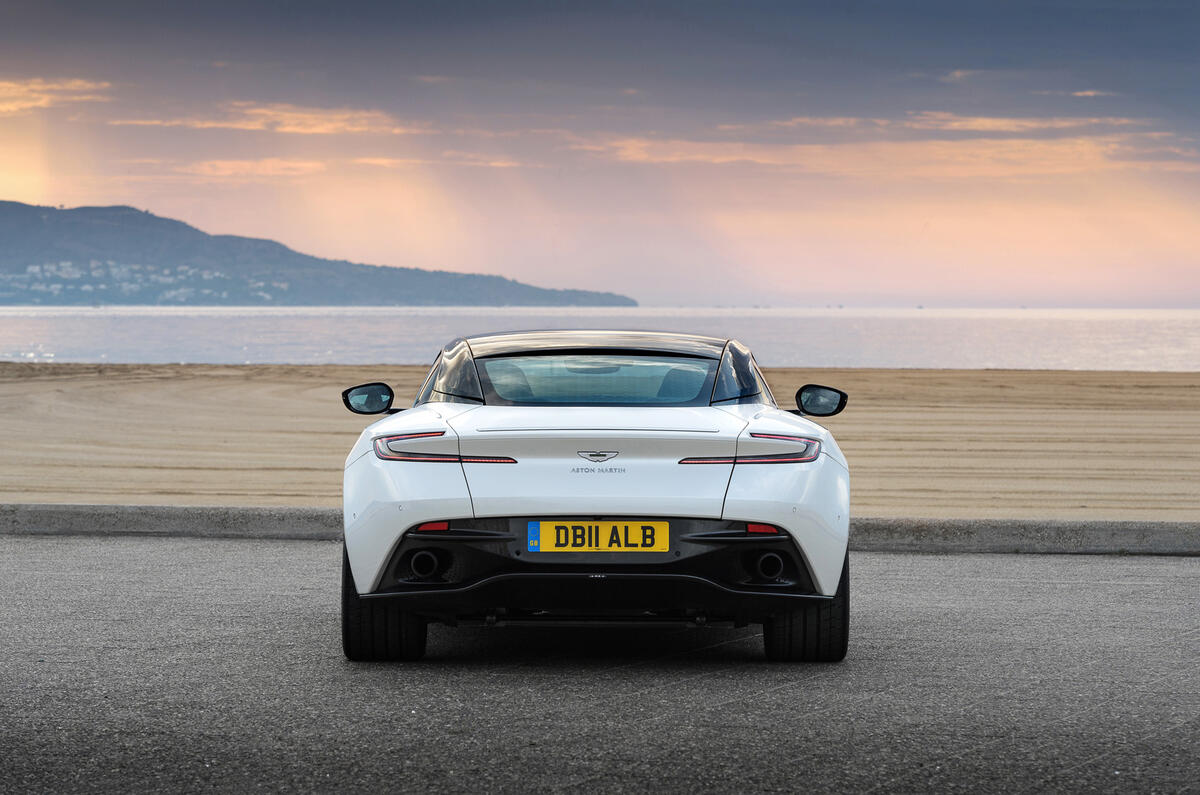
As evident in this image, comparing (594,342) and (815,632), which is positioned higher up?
(594,342)

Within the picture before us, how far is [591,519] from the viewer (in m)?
5.04

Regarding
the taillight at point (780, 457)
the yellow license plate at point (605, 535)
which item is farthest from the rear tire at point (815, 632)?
the yellow license plate at point (605, 535)

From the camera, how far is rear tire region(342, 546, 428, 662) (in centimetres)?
540

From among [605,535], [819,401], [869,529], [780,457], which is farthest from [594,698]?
[869,529]

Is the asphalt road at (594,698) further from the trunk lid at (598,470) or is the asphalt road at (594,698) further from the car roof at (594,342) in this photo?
the car roof at (594,342)

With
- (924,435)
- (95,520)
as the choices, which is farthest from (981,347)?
(95,520)

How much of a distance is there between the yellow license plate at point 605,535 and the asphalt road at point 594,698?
0.53 metres

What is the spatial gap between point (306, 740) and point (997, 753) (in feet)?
7.00

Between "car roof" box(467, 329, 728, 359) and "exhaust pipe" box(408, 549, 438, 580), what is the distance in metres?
1.06

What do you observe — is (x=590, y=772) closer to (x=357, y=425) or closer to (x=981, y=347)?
(x=357, y=425)

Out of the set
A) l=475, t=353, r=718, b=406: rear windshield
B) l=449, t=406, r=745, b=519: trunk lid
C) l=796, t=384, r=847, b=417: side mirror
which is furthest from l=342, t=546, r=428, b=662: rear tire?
l=796, t=384, r=847, b=417: side mirror

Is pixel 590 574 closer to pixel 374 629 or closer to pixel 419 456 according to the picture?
pixel 419 456

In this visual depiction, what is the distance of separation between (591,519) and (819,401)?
1645 millimetres

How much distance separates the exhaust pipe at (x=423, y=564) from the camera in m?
5.12
